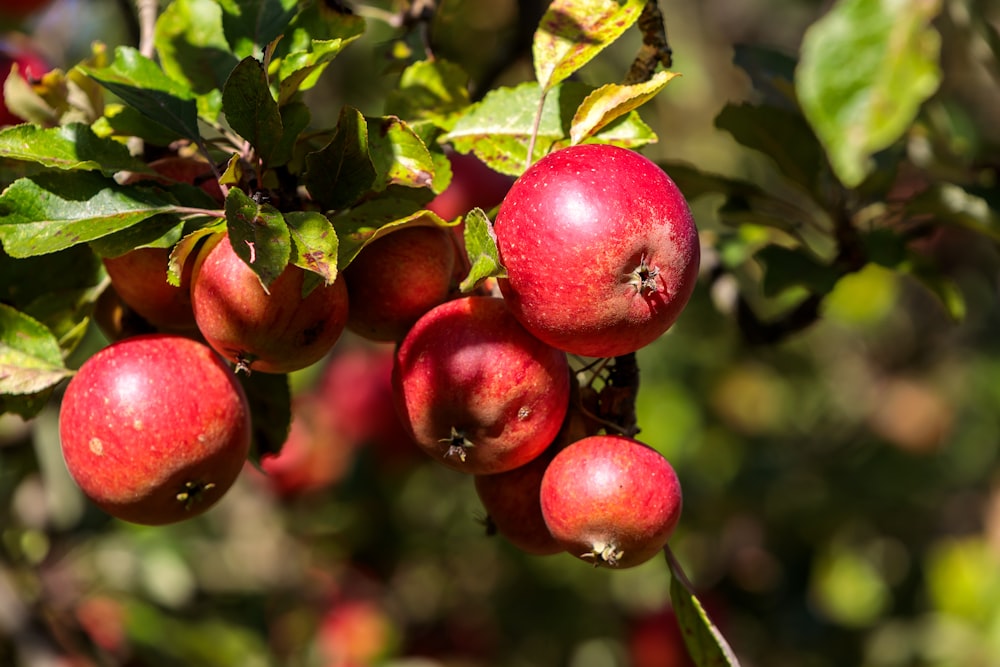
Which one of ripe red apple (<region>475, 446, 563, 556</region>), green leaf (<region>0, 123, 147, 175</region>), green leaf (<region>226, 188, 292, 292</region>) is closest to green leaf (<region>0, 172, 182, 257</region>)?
green leaf (<region>0, 123, 147, 175</region>)

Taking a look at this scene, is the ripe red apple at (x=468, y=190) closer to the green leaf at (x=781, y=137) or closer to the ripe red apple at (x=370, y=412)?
the green leaf at (x=781, y=137)

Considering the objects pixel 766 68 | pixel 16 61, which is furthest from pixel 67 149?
pixel 766 68

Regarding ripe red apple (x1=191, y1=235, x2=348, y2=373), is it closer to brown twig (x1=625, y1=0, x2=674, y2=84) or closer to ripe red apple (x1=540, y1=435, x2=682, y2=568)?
ripe red apple (x1=540, y1=435, x2=682, y2=568)

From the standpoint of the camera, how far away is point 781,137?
5.50 feet

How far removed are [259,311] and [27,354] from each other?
0.38m

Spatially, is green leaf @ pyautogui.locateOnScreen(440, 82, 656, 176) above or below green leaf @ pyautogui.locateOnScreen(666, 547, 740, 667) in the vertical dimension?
above

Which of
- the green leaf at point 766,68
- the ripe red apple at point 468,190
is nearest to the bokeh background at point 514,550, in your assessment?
the ripe red apple at point 468,190

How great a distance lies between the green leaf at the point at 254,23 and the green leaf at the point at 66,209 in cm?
29

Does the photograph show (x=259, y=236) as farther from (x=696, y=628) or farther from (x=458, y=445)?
(x=696, y=628)

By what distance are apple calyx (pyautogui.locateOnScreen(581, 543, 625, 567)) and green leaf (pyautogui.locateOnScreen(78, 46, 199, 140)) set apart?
641 millimetres

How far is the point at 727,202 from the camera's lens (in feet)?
5.69

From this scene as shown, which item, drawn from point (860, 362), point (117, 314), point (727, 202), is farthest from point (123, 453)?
point (860, 362)

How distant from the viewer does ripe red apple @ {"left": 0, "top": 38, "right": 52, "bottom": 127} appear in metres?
1.65

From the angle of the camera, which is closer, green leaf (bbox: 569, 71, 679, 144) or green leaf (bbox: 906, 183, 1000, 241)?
green leaf (bbox: 569, 71, 679, 144)
